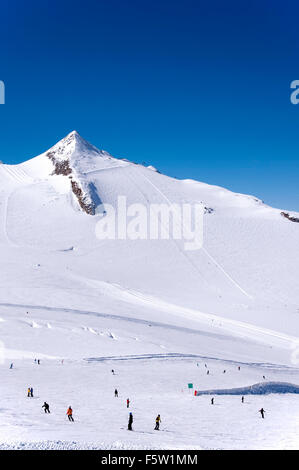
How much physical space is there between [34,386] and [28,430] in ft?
26.2

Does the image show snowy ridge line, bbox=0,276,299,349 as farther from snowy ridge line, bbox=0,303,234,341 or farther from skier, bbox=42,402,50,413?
skier, bbox=42,402,50,413

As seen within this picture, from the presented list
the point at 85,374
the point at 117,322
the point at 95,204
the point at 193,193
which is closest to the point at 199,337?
the point at 117,322

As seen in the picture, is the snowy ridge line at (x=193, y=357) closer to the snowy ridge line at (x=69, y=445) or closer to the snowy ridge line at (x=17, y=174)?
the snowy ridge line at (x=69, y=445)

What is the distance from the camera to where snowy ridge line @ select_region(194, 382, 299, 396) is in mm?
24997

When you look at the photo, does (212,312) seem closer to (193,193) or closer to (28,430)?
(28,430)

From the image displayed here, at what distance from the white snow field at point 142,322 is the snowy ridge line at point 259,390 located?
0.26ft

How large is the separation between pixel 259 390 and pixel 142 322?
14.3 metres

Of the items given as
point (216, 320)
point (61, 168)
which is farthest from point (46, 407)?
point (61, 168)

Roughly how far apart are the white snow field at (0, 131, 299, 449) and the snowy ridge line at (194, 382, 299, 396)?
0.08 metres

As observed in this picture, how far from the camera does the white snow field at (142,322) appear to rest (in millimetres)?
18172

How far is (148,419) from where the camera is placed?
18922 mm

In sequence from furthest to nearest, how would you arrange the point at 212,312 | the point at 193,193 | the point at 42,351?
the point at 193,193 < the point at 212,312 < the point at 42,351

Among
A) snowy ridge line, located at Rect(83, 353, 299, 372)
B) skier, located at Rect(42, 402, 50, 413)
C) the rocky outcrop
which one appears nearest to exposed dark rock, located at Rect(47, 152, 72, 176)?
the rocky outcrop

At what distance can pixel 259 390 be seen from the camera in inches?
1032
